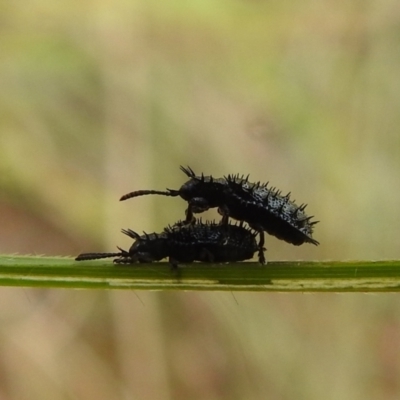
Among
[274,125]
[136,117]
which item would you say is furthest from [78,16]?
[274,125]

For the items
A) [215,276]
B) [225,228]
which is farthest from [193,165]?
[215,276]

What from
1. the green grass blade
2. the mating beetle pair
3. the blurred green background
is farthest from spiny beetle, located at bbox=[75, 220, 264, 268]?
the blurred green background

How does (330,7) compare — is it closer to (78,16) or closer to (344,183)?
(344,183)

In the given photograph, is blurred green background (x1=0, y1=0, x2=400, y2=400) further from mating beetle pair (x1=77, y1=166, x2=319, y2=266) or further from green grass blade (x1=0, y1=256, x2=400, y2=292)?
green grass blade (x1=0, y1=256, x2=400, y2=292)

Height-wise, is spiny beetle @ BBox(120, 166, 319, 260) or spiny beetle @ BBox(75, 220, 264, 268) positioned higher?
spiny beetle @ BBox(120, 166, 319, 260)

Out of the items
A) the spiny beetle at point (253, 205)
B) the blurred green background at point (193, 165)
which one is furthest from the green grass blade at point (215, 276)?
the blurred green background at point (193, 165)

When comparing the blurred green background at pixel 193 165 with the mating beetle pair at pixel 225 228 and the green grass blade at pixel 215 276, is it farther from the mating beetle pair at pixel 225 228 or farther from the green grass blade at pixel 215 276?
the green grass blade at pixel 215 276

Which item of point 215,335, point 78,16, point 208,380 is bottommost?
point 208,380
